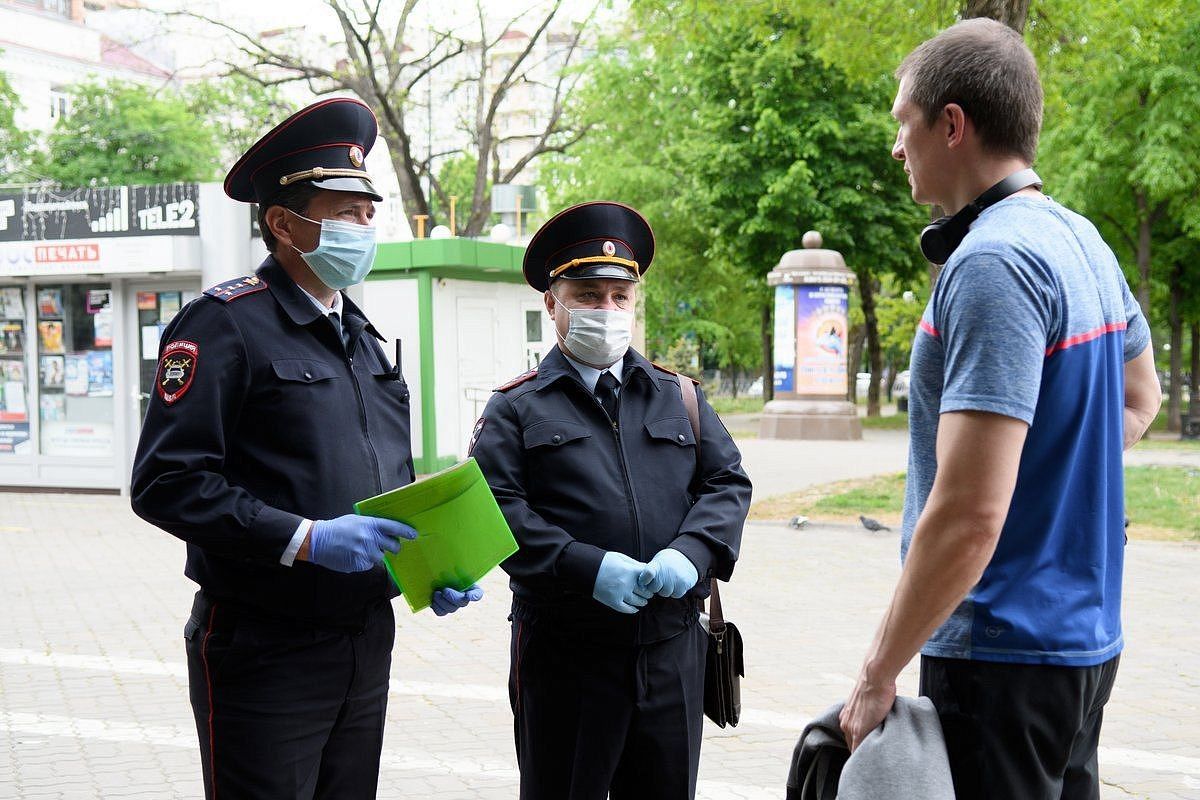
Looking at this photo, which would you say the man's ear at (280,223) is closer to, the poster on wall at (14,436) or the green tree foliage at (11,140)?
the poster on wall at (14,436)

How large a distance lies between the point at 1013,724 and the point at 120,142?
135 ft

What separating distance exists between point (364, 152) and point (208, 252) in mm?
12439

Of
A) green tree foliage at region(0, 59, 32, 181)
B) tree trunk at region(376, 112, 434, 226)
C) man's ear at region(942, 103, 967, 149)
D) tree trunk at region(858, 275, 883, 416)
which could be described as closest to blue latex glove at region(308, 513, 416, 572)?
man's ear at region(942, 103, 967, 149)

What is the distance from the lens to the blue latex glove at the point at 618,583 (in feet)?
9.60

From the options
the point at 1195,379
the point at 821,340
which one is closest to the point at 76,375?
the point at 821,340

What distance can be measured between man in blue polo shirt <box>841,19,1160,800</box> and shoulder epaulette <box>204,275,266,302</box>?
1464mm

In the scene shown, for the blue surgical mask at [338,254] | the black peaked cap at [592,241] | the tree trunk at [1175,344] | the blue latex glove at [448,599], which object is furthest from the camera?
the tree trunk at [1175,344]

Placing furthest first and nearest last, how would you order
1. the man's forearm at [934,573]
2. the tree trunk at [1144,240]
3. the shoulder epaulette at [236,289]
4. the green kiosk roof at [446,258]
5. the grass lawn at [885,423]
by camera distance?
the grass lawn at [885,423], the tree trunk at [1144,240], the green kiosk roof at [446,258], the shoulder epaulette at [236,289], the man's forearm at [934,573]

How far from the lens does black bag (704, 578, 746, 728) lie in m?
3.26

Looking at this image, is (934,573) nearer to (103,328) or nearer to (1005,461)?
(1005,461)

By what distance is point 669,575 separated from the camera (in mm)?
2973

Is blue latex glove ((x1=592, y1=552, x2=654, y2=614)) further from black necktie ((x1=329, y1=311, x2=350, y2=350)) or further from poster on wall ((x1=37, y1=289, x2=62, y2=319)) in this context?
poster on wall ((x1=37, y1=289, x2=62, y2=319))

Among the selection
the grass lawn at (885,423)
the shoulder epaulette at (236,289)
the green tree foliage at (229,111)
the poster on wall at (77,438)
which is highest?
the green tree foliage at (229,111)

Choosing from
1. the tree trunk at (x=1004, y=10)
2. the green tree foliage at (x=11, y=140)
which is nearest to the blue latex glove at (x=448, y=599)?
the tree trunk at (x=1004, y=10)
